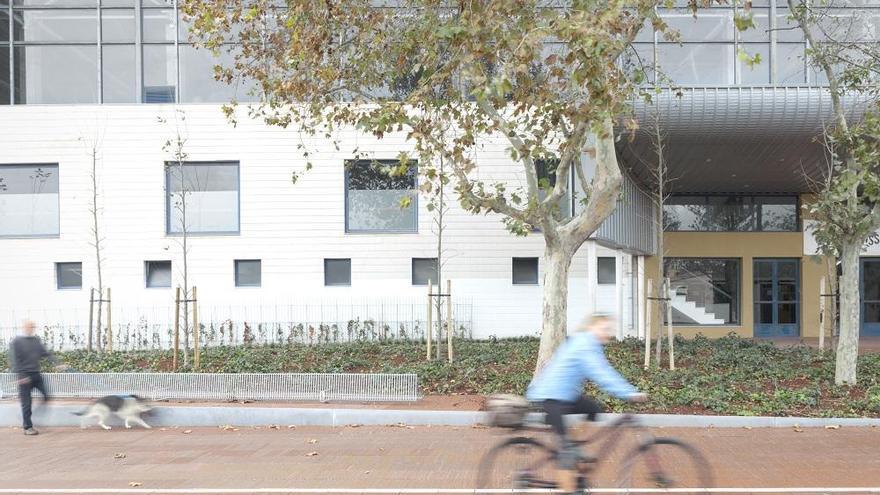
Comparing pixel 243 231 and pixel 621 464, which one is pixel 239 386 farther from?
pixel 243 231

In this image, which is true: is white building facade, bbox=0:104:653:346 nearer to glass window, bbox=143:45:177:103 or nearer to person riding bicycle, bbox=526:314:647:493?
glass window, bbox=143:45:177:103

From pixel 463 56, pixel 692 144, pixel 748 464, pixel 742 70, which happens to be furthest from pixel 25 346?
pixel 742 70

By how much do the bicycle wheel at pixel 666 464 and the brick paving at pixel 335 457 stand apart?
4.08 feet

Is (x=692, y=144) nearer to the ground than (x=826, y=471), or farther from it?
farther from it

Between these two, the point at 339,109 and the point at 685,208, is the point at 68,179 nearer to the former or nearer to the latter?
the point at 339,109

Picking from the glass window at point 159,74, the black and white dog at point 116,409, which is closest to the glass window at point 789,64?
the black and white dog at point 116,409

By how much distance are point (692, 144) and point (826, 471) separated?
1105 centimetres

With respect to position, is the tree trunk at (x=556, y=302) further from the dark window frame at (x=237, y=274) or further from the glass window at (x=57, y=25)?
the glass window at (x=57, y=25)

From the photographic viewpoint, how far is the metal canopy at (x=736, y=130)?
51.2 ft

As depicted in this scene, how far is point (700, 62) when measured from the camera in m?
17.7

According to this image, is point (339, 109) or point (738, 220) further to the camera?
point (738, 220)

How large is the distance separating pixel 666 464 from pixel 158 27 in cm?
1949

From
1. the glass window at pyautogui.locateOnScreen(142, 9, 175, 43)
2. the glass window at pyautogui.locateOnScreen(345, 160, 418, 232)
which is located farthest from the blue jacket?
the glass window at pyautogui.locateOnScreen(142, 9, 175, 43)

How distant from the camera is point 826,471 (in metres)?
7.65
